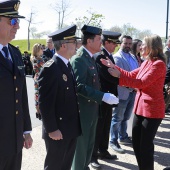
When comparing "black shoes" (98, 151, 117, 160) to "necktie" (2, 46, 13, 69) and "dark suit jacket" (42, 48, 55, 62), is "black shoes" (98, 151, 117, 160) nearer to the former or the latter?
"necktie" (2, 46, 13, 69)

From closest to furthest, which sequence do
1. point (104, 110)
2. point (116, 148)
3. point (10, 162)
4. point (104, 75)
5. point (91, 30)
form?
point (10, 162) → point (91, 30) → point (104, 75) → point (104, 110) → point (116, 148)

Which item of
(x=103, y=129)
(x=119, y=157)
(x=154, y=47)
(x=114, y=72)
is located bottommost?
(x=119, y=157)

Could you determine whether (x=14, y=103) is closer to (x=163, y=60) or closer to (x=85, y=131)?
(x=85, y=131)

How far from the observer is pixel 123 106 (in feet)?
16.6

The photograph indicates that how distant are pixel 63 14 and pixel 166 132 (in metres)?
35.7

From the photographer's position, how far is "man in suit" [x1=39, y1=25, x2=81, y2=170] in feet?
8.71

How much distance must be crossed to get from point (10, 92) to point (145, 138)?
6.29 ft

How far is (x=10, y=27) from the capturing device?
7.25ft

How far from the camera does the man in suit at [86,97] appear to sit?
3219mm

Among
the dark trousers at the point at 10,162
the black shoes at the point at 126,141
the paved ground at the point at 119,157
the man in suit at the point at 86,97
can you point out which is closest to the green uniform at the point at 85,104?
the man in suit at the point at 86,97

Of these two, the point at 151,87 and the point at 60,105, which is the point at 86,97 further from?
the point at 151,87

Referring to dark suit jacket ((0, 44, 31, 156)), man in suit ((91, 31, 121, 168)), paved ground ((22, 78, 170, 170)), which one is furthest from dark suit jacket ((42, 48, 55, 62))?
dark suit jacket ((0, 44, 31, 156))

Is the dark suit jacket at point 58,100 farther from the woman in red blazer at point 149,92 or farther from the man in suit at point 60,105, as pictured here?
the woman in red blazer at point 149,92

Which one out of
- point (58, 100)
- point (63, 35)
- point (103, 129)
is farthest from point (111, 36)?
point (58, 100)
